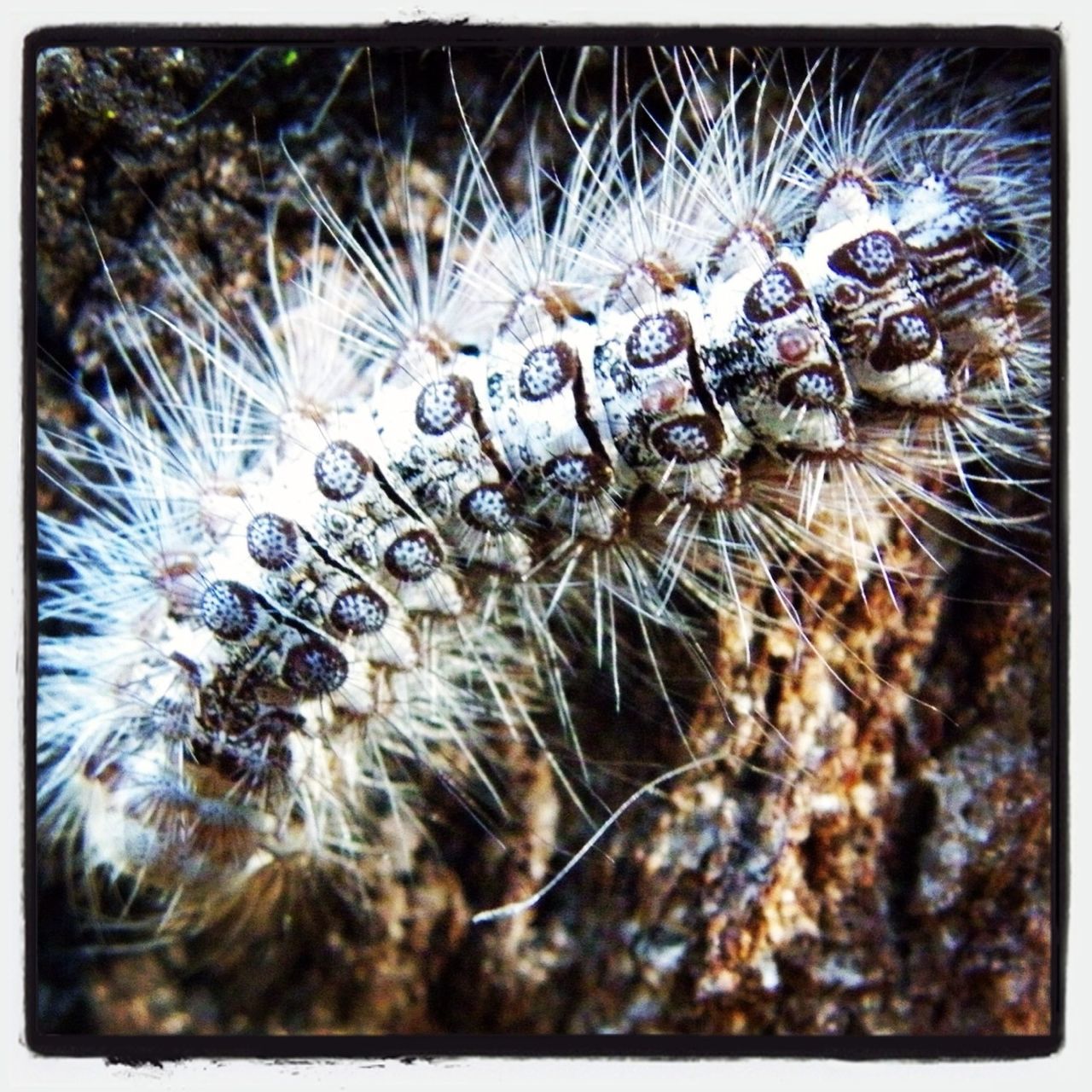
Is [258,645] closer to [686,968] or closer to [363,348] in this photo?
[363,348]

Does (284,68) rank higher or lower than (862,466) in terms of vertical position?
higher

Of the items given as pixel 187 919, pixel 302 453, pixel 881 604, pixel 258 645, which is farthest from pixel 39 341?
pixel 881 604

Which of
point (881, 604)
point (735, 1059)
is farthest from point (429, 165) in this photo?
point (735, 1059)

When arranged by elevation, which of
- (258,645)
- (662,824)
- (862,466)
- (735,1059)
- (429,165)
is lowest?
(735,1059)

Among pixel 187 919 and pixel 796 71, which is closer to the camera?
pixel 796 71

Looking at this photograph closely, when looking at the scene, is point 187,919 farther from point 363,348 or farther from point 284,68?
point 284,68

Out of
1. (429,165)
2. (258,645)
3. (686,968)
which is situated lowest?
(686,968)
